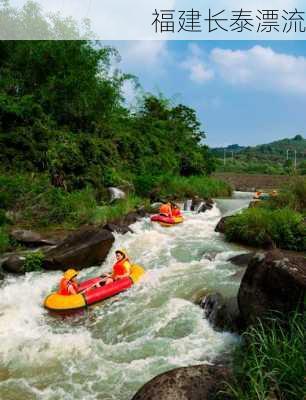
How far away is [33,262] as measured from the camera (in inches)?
313

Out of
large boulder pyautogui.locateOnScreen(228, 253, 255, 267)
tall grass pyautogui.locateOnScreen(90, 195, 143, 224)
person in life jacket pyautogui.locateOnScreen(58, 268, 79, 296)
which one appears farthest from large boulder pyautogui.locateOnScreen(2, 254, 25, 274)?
large boulder pyautogui.locateOnScreen(228, 253, 255, 267)

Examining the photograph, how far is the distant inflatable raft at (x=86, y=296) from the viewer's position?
616 cm

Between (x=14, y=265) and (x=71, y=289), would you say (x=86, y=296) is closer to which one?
(x=71, y=289)

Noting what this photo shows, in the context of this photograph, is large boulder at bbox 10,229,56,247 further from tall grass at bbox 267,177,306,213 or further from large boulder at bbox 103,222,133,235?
tall grass at bbox 267,177,306,213

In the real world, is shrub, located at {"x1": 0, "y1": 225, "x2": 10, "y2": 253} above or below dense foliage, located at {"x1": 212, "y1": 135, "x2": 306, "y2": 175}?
below

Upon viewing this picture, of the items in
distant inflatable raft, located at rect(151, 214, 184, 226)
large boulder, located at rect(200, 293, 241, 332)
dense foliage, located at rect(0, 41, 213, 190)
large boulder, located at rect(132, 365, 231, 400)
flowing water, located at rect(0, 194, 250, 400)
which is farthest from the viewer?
dense foliage, located at rect(0, 41, 213, 190)

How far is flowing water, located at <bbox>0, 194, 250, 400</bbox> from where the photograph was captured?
4.28 metres

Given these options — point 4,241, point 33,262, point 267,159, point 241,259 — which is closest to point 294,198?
point 241,259

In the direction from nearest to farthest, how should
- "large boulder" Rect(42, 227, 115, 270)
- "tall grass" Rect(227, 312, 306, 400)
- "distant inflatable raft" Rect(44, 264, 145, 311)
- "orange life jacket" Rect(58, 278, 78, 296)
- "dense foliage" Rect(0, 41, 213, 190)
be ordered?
1. "tall grass" Rect(227, 312, 306, 400)
2. "distant inflatable raft" Rect(44, 264, 145, 311)
3. "orange life jacket" Rect(58, 278, 78, 296)
4. "large boulder" Rect(42, 227, 115, 270)
5. "dense foliage" Rect(0, 41, 213, 190)

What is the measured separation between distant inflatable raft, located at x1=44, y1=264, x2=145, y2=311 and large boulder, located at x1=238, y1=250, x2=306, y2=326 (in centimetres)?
253

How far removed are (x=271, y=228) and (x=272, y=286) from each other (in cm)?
523

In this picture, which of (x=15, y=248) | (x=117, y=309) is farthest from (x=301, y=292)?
(x=15, y=248)

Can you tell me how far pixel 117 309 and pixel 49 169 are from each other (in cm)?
850

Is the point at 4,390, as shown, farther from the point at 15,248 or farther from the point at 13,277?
the point at 15,248
